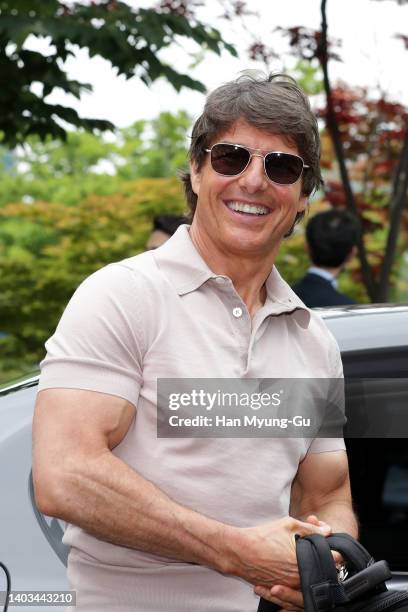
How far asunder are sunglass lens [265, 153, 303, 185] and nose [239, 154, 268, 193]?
0.04 ft

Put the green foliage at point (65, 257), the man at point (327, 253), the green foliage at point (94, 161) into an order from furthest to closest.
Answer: the green foliage at point (94, 161)
the green foliage at point (65, 257)
the man at point (327, 253)

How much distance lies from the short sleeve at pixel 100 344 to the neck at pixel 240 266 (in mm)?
296

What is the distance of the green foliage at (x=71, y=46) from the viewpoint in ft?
18.5

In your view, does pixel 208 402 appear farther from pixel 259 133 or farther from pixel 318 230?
pixel 318 230

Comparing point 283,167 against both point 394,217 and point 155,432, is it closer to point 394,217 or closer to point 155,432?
point 155,432

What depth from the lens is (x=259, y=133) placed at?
2262mm

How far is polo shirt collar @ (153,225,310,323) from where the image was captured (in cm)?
217

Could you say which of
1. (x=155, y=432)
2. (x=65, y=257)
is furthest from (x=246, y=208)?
(x=65, y=257)

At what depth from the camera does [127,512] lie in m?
1.94

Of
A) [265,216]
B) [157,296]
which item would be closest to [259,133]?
[265,216]

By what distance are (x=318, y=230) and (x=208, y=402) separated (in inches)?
132

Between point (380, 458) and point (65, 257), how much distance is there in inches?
329

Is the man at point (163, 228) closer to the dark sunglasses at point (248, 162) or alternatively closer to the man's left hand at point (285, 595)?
Result: the dark sunglasses at point (248, 162)

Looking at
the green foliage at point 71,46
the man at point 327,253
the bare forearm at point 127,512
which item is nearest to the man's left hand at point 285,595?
the bare forearm at point 127,512
